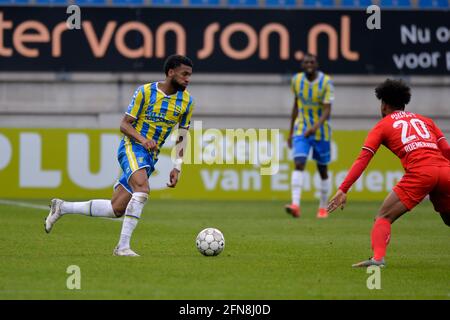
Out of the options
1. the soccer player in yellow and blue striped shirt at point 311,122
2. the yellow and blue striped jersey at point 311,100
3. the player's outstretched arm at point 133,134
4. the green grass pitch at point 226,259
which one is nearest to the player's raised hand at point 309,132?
the soccer player in yellow and blue striped shirt at point 311,122

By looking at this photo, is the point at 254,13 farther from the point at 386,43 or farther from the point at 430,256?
the point at 430,256

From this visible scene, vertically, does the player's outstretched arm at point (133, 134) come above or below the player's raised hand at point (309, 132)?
below

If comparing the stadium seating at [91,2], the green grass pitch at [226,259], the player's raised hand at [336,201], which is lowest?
the green grass pitch at [226,259]

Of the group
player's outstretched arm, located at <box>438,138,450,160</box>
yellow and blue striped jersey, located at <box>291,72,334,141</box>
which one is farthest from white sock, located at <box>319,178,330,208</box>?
player's outstretched arm, located at <box>438,138,450,160</box>

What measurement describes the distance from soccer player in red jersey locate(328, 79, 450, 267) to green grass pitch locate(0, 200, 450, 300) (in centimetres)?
44

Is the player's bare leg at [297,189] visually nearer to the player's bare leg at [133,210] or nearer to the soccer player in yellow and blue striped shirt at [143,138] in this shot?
the soccer player in yellow and blue striped shirt at [143,138]

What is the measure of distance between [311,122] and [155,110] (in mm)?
6145

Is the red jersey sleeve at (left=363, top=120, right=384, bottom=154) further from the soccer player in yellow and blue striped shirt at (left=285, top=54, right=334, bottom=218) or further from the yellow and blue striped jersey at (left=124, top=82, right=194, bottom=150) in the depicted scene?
the soccer player in yellow and blue striped shirt at (left=285, top=54, right=334, bottom=218)

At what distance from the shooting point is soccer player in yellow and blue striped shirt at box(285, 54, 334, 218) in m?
15.3

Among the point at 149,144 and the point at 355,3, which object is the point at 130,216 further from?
the point at 355,3

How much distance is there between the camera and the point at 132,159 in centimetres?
952

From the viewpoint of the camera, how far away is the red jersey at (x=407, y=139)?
8.59 metres
